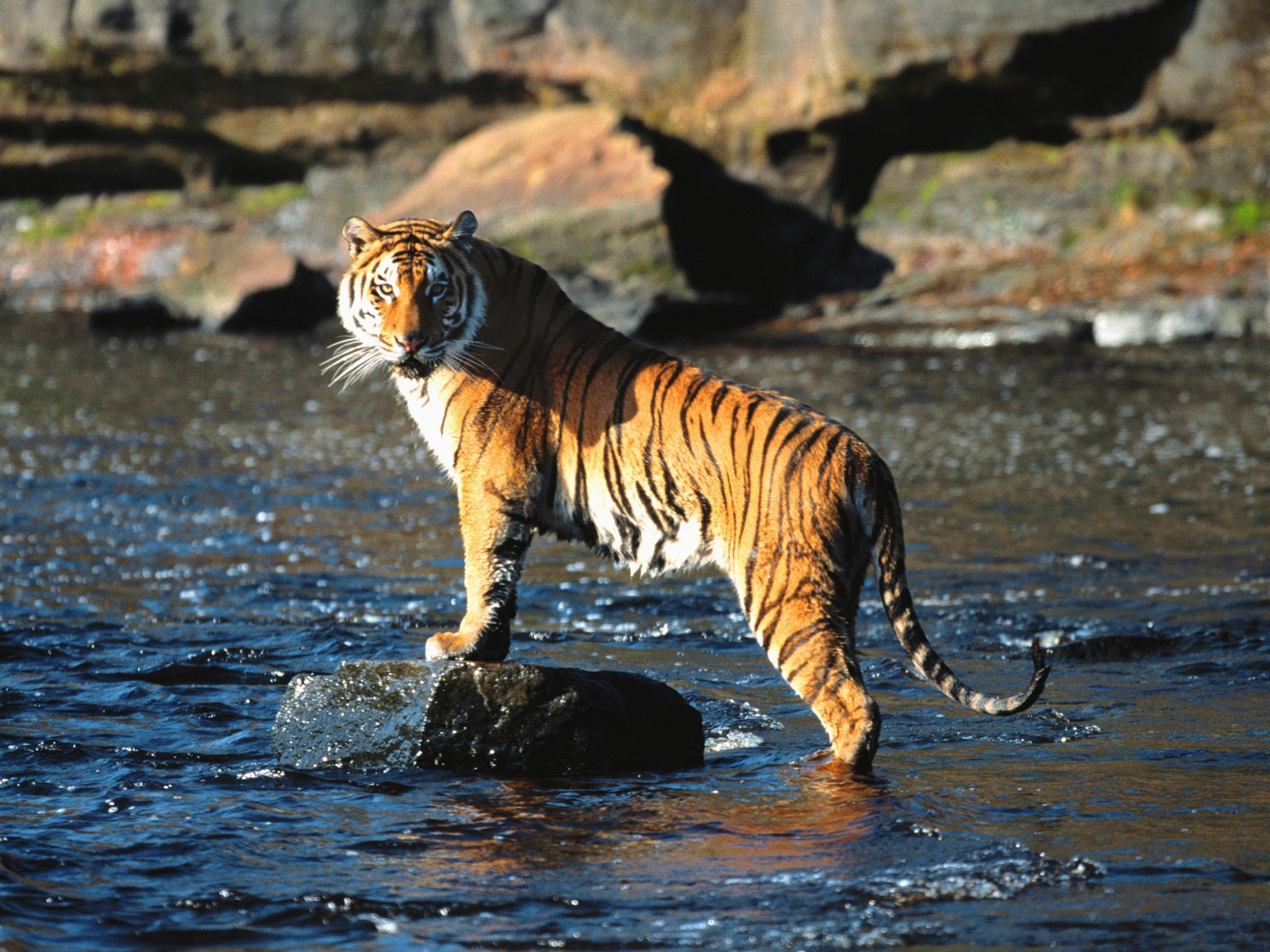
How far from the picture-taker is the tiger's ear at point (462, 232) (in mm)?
5250

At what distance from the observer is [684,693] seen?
19.7 feet

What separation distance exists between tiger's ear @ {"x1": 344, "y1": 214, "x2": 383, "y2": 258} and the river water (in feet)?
5.17

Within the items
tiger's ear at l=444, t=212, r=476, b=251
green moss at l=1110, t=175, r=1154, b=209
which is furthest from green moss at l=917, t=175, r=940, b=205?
tiger's ear at l=444, t=212, r=476, b=251

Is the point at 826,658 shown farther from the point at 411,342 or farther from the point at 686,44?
the point at 686,44

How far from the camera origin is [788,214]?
18.8 metres

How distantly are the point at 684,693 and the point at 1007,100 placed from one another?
13416mm

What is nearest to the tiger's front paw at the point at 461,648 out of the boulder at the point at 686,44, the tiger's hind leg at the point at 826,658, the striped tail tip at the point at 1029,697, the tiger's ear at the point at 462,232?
the tiger's hind leg at the point at 826,658

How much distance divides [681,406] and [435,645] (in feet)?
3.48

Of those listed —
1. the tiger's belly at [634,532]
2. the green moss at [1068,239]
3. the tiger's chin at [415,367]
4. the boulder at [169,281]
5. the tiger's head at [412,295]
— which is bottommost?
the tiger's belly at [634,532]

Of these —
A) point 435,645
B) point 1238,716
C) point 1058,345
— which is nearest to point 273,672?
point 435,645

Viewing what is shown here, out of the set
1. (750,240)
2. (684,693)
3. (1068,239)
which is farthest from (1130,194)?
(684,693)

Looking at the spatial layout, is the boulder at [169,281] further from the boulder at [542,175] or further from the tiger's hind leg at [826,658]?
the tiger's hind leg at [826,658]

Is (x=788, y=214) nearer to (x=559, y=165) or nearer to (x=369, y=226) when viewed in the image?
(x=559, y=165)

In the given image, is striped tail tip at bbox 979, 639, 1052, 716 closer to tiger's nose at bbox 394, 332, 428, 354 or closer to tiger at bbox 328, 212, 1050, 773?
tiger at bbox 328, 212, 1050, 773
